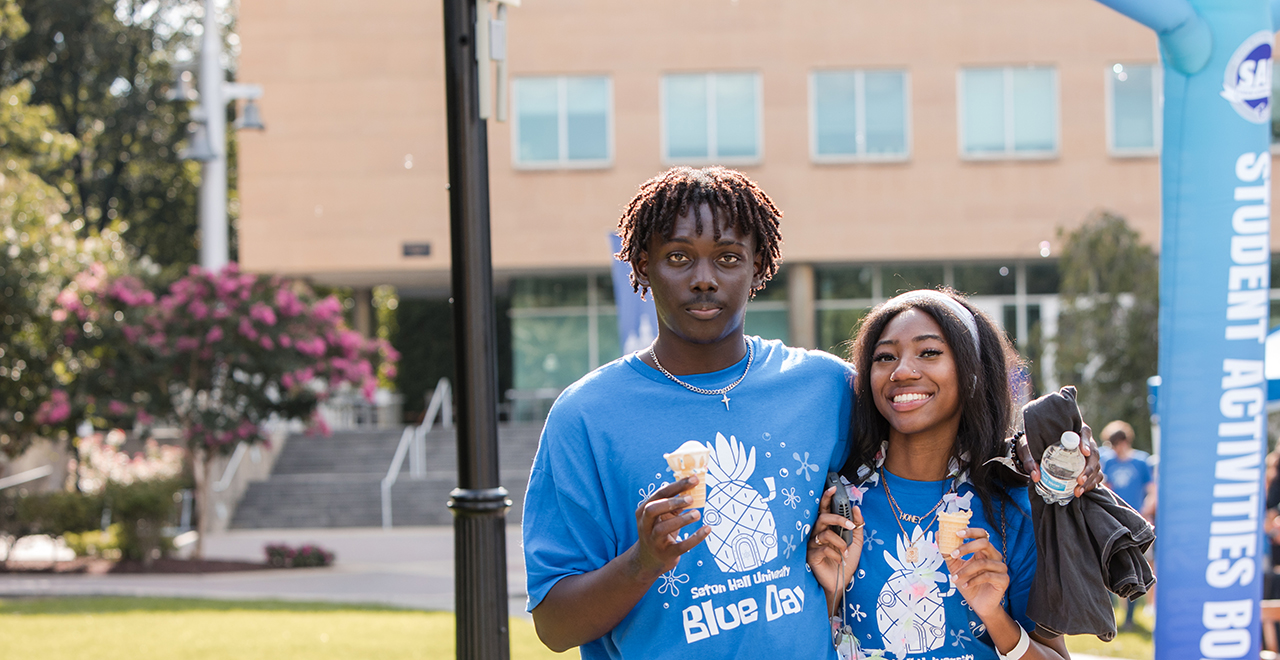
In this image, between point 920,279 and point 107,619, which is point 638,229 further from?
point 920,279

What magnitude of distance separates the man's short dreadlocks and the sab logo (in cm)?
208

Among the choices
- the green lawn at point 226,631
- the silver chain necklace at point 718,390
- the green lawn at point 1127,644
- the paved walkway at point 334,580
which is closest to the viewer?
the silver chain necklace at point 718,390

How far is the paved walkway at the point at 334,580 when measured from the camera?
40.1 ft

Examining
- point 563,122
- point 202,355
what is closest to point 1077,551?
point 202,355

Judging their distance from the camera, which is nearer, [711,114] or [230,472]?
[230,472]

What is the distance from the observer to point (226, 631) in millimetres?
9453

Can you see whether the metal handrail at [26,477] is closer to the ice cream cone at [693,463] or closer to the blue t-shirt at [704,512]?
the blue t-shirt at [704,512]

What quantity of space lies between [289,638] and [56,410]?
728 cm

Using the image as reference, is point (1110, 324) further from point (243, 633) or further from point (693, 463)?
point (693, 463)

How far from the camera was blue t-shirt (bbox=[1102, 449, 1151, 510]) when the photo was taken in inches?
408

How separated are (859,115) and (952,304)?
2339 cm

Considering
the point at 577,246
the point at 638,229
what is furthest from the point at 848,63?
the point at 638,229

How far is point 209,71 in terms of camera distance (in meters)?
20.0

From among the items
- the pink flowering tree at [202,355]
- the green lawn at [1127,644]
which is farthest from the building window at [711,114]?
the green lawn at [1127,644]
